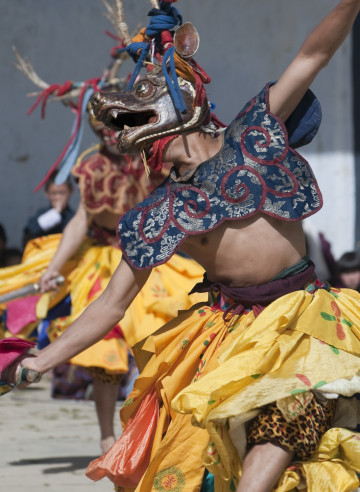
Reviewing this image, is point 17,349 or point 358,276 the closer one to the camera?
point 17,349

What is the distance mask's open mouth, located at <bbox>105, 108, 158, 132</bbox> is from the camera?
3.11m

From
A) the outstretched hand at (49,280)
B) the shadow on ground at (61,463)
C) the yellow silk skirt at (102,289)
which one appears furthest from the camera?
the outstretched hand at (49,280)

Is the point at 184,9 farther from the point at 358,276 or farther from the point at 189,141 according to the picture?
the point at 189,141

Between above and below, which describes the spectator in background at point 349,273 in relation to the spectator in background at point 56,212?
below

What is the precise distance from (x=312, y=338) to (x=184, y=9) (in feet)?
19.2

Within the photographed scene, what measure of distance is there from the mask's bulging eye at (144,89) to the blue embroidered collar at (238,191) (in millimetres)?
280

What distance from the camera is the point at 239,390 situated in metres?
2.69

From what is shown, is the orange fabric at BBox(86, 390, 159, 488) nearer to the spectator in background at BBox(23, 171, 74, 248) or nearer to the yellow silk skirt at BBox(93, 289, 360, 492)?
the yellow silk skirt at BBox(93, 289, 360, 492)

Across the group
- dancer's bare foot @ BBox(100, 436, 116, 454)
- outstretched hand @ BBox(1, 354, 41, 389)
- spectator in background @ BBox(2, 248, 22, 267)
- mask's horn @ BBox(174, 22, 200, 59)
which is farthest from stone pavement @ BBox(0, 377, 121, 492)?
mask's horn @ BBox(174, 22, 200, 59)

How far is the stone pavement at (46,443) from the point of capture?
4.67 metres

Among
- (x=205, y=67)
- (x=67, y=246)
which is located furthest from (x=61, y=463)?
(x=205, y=67)

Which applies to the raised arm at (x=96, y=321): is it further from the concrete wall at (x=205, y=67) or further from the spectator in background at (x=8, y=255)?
the spectator in background at (x=8, y=255)

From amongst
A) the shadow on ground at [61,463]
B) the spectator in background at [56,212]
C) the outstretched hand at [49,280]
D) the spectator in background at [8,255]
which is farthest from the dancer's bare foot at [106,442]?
the spectator in background at [8,255]

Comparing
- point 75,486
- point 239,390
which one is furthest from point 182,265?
point 239,390
